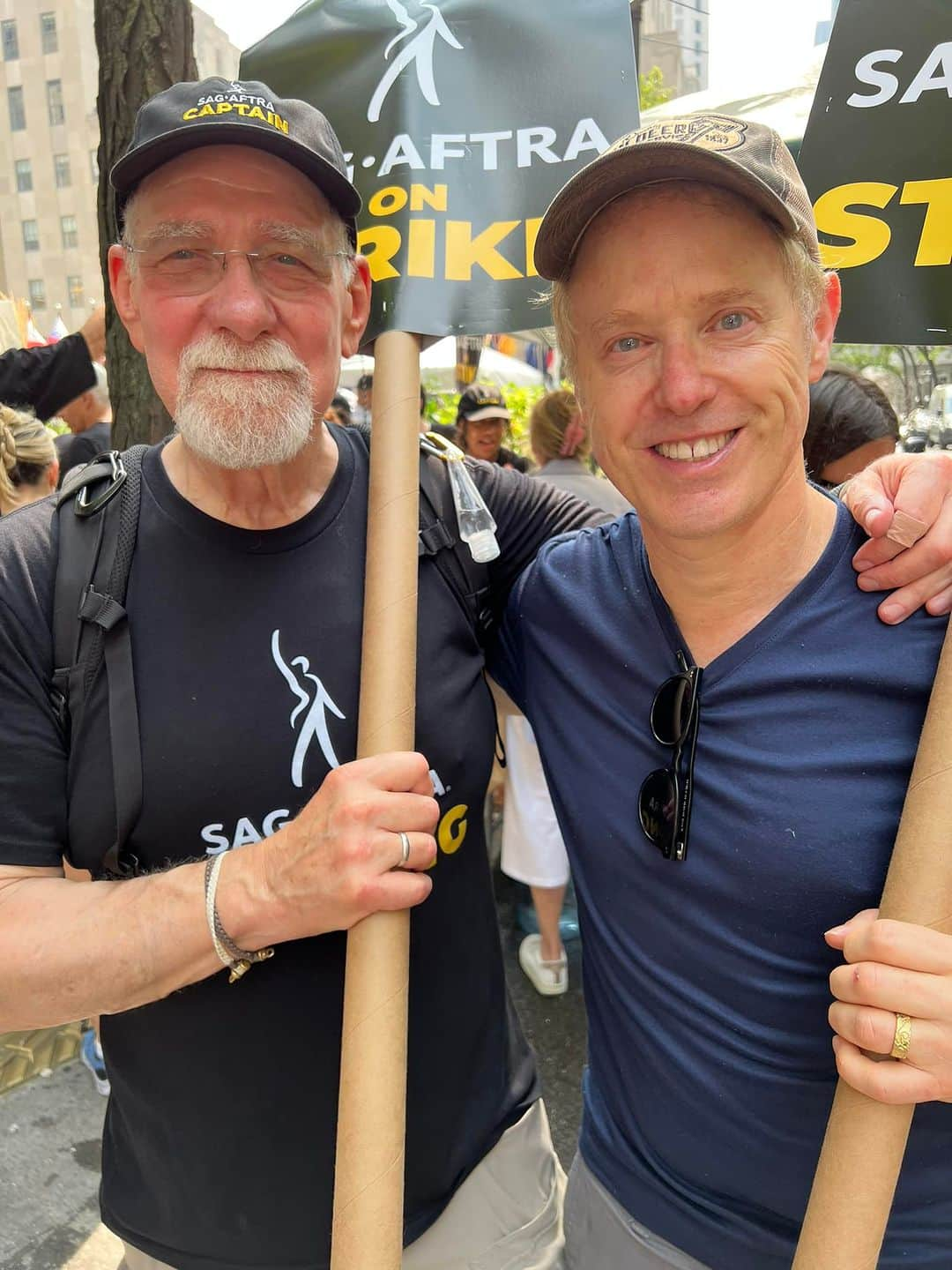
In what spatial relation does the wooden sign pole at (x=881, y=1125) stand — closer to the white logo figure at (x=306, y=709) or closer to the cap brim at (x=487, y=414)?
the white logo figure at (x=306, y=709)

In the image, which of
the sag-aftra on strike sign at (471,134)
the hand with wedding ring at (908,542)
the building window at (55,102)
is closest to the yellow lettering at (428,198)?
the sag-aftra on strike sign at (471,134)

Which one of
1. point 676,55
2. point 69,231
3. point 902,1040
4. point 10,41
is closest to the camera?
point 902,1040

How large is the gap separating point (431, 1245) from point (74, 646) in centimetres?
125

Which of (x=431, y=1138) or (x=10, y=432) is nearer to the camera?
(x=431, y=1138)

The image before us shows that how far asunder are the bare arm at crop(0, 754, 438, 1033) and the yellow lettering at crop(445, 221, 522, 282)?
0.97 m

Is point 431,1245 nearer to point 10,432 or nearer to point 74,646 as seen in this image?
point 74,646

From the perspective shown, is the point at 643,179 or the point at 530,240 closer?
the point at 643,179

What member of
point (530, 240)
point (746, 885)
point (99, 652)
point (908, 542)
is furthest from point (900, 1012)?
point (530, 240)

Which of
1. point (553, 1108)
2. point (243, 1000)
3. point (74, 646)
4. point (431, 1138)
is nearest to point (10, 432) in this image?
point (74, 646)

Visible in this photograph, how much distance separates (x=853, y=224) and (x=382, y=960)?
1.41m

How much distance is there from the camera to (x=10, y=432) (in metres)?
3.25

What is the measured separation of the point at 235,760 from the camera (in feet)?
4.55

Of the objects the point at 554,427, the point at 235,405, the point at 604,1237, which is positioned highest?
the point at 554,427

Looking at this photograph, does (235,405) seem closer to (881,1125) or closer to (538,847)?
(881,1125)
